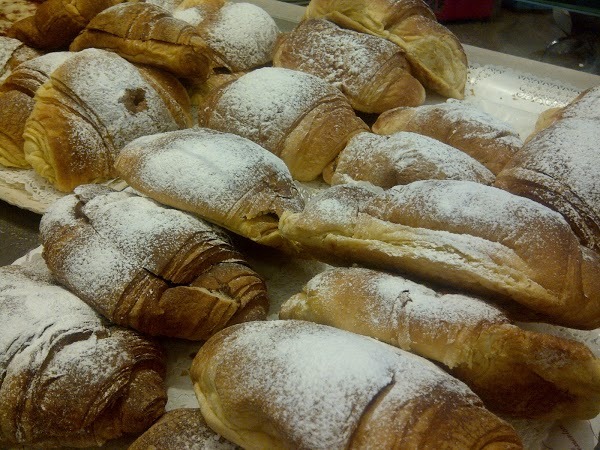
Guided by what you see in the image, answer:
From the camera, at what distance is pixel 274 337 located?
3.36 ft

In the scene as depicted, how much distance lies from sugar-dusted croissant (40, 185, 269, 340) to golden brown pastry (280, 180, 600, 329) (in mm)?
227

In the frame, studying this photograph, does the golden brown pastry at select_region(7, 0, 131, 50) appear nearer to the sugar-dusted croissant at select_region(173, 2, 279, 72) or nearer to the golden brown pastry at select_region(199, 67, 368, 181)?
the sugar-dusted croissant at select_region(173, 2, 279, 72)

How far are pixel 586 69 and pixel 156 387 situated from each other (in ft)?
7.37

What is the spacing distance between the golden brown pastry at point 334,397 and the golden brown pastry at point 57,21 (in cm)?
176

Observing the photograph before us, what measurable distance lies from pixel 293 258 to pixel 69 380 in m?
0.67

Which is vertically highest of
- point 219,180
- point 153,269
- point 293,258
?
point 219,180

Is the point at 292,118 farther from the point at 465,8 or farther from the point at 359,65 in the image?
the point at 465,8

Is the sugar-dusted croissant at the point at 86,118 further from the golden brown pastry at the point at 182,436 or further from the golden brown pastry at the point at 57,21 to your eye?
the golden brown pastry at the point at 182,436

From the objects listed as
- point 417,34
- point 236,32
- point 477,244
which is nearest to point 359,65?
point 417,34

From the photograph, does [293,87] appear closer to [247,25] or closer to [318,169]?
[318,169]

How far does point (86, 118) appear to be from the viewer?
1.81 meters

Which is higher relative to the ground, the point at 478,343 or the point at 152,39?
the point at 152,39

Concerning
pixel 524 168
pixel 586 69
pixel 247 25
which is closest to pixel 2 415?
pixel 524 168

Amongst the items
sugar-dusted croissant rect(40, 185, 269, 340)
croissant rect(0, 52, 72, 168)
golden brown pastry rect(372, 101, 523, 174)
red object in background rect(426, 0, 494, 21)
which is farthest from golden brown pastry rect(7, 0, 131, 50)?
red object in background rect(426, 0, 494, 21)
